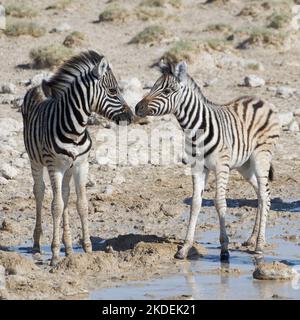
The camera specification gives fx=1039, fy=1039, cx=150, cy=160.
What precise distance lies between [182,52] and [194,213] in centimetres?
1125

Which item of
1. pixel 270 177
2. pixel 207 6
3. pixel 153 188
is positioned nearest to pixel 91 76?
pixel 270 177

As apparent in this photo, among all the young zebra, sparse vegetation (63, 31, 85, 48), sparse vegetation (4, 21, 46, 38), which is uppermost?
sparse vegetation (4, 21, 46, 38)

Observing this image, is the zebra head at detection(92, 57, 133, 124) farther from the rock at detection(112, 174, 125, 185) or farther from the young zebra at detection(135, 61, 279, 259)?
the rock at detection(112, 174, 125, 185)

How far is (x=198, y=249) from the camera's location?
11.0 metres

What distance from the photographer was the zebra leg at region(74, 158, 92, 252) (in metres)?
10.6

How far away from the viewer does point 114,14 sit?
26.0 meters

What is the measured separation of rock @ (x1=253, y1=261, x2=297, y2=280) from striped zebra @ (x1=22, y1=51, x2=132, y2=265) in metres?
1.92

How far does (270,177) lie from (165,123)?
4.88 m

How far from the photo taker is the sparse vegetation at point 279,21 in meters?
24.1

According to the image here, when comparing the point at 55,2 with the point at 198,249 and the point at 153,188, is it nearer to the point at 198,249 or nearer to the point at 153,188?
the point at 153,188

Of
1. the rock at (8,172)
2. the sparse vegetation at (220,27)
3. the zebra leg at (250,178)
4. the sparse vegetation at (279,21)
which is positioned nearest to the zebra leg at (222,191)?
the zebra leg at (250,178)

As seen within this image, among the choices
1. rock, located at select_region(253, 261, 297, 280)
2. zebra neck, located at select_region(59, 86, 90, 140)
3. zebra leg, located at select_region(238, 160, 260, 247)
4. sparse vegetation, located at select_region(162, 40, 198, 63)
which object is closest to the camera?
rock, located at select_region(253, 261, 297, 280)

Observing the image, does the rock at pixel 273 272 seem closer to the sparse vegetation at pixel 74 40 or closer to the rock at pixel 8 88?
the rock at pixel 8 88

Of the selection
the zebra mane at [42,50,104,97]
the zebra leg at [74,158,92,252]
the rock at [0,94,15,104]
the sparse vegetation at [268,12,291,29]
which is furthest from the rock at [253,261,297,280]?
the sparse vegetation at [268,12,291,29]
